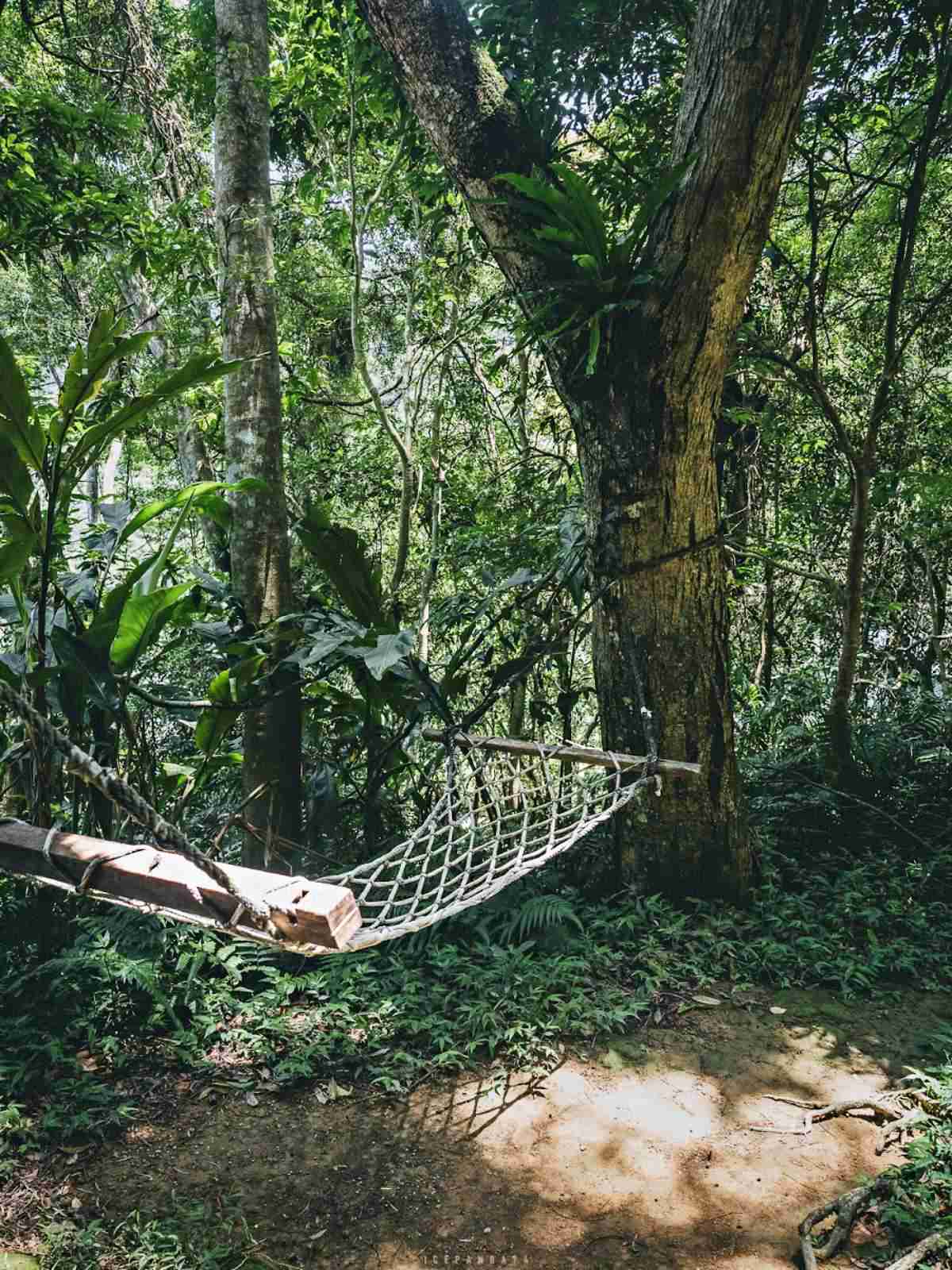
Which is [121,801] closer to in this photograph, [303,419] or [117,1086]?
[117,1086]

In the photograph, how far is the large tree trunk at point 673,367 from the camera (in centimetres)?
205

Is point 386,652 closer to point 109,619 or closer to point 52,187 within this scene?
point 109,619

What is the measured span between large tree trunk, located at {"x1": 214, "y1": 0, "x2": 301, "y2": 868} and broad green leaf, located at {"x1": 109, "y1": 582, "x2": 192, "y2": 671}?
474 mm

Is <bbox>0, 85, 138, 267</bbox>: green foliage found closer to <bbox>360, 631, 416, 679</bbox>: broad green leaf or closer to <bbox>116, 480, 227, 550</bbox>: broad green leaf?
<bbox>116, 480, 227, 550</bbox>: broad green leaf

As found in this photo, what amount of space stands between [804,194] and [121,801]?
402 cm

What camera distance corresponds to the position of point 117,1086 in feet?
6.18

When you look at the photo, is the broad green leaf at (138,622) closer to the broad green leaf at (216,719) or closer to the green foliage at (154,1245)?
the broad green leaf at (216,719)

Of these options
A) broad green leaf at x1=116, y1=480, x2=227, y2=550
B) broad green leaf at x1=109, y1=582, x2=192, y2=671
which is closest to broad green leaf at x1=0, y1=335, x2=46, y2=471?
broad green leaf at x1=116, y1=480, x2=227, y2=550

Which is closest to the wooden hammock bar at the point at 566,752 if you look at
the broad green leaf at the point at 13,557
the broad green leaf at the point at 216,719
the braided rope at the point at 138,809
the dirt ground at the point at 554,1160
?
the broad green leaf at the point at 216,719

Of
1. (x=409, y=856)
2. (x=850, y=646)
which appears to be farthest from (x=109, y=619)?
(x=850, y=646)

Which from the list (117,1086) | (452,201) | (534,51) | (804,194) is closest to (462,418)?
(452,201)

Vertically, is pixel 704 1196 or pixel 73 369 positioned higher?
pixel 73 369

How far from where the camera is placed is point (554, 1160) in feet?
5.59

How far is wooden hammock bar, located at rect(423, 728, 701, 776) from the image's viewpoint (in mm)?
2023
